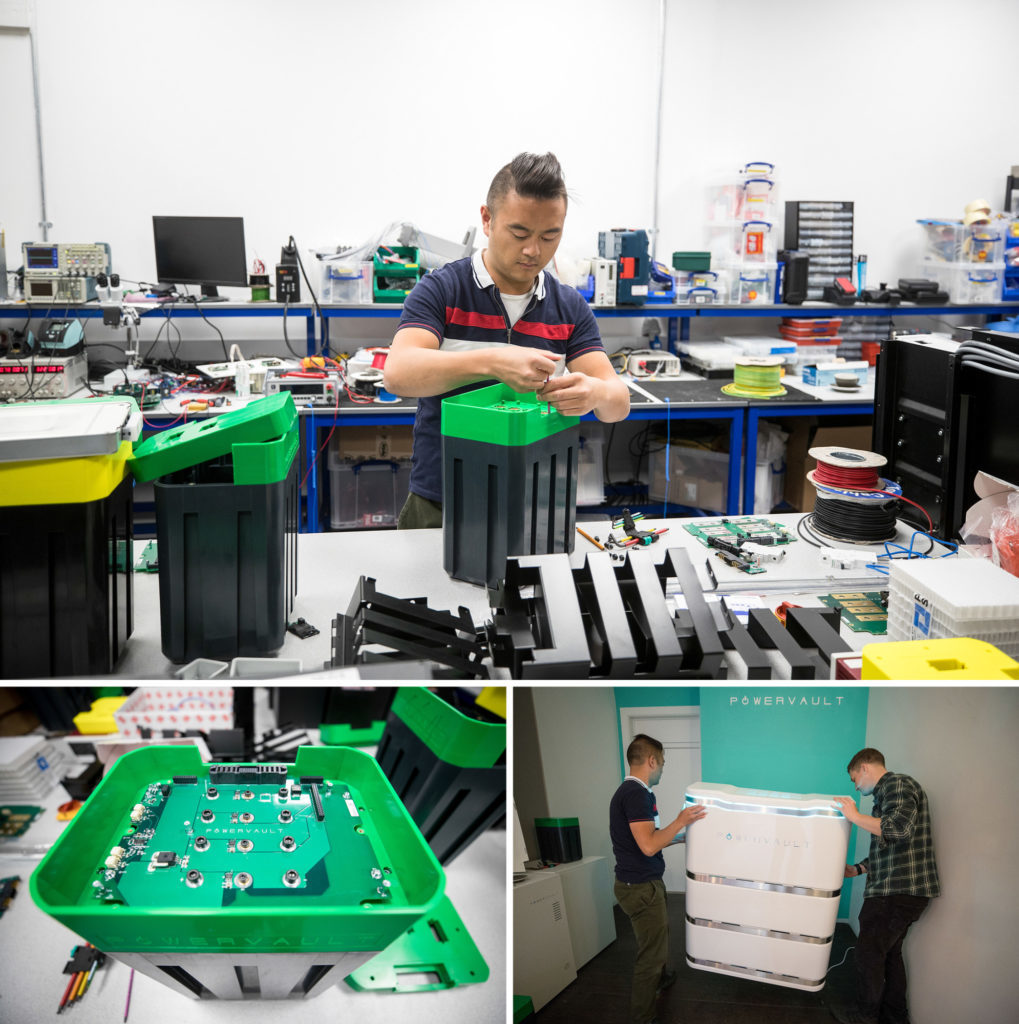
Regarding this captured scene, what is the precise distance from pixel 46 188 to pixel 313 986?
434 cm

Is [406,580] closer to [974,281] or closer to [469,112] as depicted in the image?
[469,112]

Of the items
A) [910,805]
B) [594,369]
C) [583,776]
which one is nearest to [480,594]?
[594,369]

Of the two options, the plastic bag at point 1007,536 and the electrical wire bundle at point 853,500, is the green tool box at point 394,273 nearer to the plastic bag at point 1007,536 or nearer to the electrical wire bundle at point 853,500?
the electrical wire bundle at point 853,500

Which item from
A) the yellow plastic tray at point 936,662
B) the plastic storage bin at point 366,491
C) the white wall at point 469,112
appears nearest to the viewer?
the yellow plastic tray at point 936,662

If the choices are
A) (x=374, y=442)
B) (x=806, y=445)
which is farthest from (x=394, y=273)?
(x=806, y=445)

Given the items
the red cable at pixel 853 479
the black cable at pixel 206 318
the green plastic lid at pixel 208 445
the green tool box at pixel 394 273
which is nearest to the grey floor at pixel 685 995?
the green plastic lid at pixel 208 445

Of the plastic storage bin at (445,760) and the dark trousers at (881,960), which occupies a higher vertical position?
the plastic storage bin at (445,760)

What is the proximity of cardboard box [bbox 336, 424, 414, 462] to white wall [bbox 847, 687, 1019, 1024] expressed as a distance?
10.2 ft

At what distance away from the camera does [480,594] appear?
5.76ft

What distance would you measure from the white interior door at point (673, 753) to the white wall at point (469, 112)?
3917 millimetres

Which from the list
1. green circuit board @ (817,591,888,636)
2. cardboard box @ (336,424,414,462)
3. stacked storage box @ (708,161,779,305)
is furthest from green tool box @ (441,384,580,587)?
stacked storage box @ (708,161,779,305)

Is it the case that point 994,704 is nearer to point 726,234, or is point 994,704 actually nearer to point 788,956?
point 788,956

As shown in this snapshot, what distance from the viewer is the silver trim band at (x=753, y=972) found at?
834 millimetres

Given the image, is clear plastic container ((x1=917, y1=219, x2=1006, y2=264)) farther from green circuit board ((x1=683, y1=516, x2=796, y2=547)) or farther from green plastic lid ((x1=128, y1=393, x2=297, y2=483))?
green plastic lid ((x1=128, y1=393, x2=297, y2=483))
